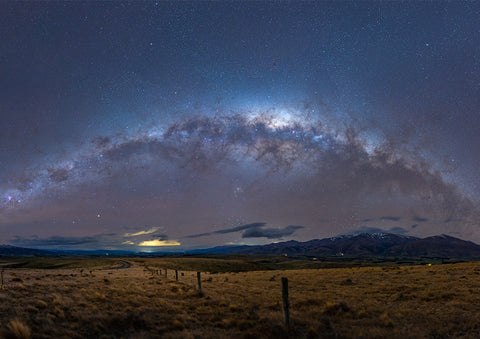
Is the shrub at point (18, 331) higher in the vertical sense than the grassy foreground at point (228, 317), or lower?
higher

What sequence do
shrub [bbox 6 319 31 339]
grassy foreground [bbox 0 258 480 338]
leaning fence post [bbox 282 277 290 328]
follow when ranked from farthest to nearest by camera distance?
leaning fence post [bbox 282 277 290 328] → grassy foreground [bbox 0 258 480 338] → shrub [bbox 6 319 31 339]

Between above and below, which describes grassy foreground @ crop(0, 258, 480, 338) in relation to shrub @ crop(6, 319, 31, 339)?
below

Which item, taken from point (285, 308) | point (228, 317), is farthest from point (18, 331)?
point (285, 308)

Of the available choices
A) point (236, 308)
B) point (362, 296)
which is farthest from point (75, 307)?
point (362, 296)

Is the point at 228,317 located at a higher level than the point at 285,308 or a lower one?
lower

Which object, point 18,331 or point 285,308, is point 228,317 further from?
point 18,331

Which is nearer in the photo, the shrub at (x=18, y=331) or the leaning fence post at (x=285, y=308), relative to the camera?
the shrub at (x=18, y=331)

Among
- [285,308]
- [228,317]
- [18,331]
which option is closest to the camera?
[18,331]

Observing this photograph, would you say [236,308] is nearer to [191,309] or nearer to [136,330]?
[191,309]

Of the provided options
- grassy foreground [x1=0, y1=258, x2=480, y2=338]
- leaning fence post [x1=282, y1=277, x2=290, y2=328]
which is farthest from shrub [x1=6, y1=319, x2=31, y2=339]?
leaning fence post [x1=282, y1=277, x2=290, y2=328]

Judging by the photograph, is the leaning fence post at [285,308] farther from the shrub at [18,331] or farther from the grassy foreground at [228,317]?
the shrub at [18,331]

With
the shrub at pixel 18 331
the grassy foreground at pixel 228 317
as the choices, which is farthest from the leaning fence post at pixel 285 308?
the shrub at pixel 18 331

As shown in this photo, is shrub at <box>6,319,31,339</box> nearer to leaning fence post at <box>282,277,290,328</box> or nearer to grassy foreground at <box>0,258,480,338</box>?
grassy foreground at <box>0,258,480,338</box>

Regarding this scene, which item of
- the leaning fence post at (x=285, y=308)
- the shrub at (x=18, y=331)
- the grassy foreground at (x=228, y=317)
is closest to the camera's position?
the shrub at (x=18, y=331)
